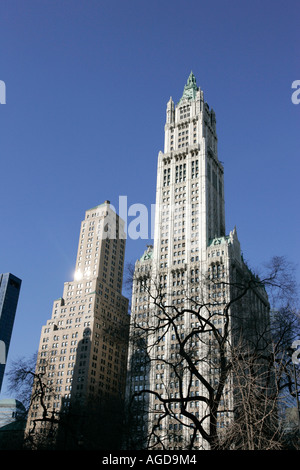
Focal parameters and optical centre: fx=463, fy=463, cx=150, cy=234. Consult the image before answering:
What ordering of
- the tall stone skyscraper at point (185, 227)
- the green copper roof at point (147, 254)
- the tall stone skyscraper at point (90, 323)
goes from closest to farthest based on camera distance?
the tall stone skyscraper at point (185, 227)
the green copper roof at point (147, 254)
the tall stone skyscraper at point (90, 323)

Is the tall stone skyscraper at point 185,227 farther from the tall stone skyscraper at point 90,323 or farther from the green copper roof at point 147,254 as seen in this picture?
the tall stone skyscraper at point 90,323

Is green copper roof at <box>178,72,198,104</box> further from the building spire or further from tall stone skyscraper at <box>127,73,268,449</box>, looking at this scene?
tall stone skyscraper at <box>127,73,268,449</box>

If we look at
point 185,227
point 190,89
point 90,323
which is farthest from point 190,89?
point 90,323

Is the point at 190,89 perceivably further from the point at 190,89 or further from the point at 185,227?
the point at 185,227

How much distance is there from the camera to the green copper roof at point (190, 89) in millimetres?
145000

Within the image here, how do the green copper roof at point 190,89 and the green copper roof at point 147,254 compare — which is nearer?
the green copper roof at point 147,254

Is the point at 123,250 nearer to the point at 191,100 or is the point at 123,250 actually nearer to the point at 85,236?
the point at 85,236

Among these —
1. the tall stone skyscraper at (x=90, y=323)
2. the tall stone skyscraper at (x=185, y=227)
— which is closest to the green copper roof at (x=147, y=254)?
the tall stone skyscraper at (x=185, y=227)

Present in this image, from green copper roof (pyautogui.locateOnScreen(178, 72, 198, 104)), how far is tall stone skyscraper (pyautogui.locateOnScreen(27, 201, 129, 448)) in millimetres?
46811

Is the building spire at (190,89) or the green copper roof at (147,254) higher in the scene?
the building spire at (190,89)

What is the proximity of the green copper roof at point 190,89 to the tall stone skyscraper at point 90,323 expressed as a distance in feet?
154

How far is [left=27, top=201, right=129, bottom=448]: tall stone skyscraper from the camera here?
425 ft

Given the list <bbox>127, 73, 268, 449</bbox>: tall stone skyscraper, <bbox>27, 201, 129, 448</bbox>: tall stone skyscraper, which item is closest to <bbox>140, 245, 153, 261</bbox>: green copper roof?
<bbox>127, 73, 268, 449</bbox>: tall stone skyscraper
